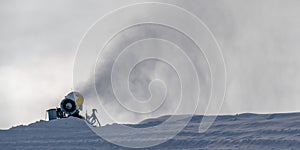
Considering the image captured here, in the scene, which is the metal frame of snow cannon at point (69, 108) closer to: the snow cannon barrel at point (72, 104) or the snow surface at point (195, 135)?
the snow cannon barrel at point (72, 104)

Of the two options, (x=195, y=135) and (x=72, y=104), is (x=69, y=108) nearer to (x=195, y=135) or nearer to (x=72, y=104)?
(x=72, y=104)

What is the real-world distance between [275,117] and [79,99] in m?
14.7

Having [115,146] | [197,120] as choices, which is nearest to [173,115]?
[197,120]

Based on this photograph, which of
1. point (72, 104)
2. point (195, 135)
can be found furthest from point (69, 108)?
point (195, 135)

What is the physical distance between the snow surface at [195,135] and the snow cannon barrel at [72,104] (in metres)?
7.32

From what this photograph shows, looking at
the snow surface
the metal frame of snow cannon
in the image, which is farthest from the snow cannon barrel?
the snow surface

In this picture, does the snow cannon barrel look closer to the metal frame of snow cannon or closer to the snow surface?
the metal frame of snow cannon

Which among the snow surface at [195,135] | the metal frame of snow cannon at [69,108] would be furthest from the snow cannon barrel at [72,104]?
the snow surface at [195,135]

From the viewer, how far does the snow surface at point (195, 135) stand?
94.9 ft

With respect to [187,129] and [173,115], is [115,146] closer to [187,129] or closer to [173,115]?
[187,129]

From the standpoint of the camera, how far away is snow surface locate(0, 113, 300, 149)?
28931 mm

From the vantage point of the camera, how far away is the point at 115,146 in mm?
30469

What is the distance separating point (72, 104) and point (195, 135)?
14.7 m

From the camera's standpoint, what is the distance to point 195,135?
31.3 metres
